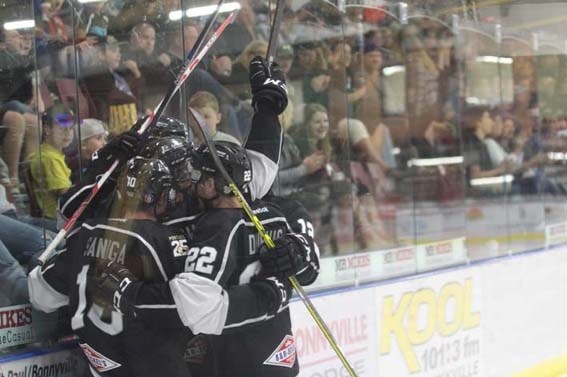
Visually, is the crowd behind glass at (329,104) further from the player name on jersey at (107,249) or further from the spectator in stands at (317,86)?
the player name on jersey at (107,249)

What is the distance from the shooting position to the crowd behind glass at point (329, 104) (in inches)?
104

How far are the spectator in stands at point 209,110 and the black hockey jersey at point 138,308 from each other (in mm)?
629

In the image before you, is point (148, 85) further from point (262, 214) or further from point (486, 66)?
point (486, 66)

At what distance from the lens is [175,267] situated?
2.33 metres

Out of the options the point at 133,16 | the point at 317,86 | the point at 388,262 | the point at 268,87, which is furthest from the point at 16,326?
the point at 388,262

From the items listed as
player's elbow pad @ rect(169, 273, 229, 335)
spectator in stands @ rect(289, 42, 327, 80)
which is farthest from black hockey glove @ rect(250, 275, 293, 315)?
spectator in stands @ rect(289, 42, 327, 80)

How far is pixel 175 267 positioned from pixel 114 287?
165mm

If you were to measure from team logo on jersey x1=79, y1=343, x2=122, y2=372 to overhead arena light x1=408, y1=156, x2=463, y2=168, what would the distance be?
105 inches

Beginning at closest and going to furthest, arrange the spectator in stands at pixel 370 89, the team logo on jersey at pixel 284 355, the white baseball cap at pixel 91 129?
1. the team logo on jersey at pixel 284 355
2. the white baseball cap at pixel 91 129
3. the spectator in stands at pixel 370 89

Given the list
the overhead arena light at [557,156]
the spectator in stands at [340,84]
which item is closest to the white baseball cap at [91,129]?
the spectator in stands at [340,84]

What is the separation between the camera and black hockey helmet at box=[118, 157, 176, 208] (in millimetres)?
2344

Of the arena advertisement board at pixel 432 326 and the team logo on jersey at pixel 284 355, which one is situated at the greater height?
the team logo on jersey at pixel 284 355

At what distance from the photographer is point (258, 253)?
2.46 m

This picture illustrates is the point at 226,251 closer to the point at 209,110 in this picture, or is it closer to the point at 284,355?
the point at 284,355
